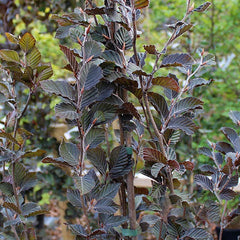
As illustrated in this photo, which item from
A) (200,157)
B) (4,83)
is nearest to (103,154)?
(4,83)

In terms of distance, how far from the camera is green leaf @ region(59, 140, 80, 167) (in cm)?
80

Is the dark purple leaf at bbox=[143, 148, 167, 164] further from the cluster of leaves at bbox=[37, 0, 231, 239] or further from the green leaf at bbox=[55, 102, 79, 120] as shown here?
the green leaf at bbox=[55, 102, 79, 120]

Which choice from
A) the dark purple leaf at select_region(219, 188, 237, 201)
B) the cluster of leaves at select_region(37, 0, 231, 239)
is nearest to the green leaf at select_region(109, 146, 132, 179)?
the cluster of leaves at select_region(37, 0, 231, 239)

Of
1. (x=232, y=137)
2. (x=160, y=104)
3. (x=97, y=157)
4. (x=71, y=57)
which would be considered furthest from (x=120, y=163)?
(x=232, y=137)

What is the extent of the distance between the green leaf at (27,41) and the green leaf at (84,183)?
0.35 meters

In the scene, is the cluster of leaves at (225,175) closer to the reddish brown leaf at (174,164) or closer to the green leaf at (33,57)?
the reddish brown leaf at (174,164)

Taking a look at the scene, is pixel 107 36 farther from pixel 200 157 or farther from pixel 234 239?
pixel 234 239

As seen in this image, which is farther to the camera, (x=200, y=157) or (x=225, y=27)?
(x=225, y=27)

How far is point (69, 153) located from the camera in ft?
2.67

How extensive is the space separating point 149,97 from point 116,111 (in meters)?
0.12

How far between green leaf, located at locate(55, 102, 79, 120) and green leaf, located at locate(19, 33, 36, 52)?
8.0 inches

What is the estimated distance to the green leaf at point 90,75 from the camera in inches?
30.1

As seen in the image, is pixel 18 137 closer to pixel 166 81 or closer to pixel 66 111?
pixel 66 111

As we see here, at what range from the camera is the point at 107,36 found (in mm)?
873
